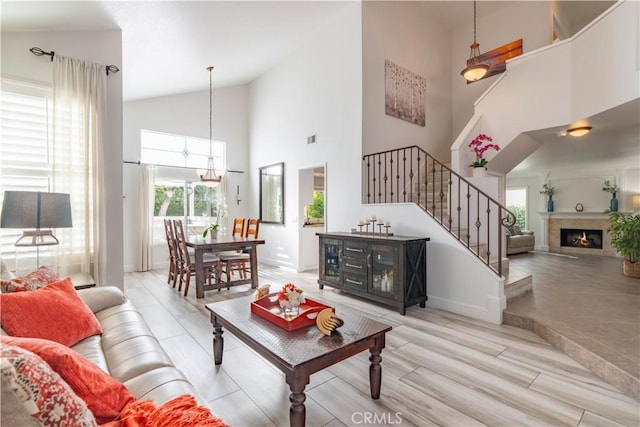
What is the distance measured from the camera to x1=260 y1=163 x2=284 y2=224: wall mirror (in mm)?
6656

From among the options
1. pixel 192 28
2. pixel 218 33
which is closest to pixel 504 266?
pixel 218 33

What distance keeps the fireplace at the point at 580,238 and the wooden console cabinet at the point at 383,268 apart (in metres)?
7.48

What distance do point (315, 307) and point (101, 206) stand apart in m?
3.09

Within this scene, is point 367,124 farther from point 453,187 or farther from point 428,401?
point 428,401

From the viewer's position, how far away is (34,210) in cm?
258

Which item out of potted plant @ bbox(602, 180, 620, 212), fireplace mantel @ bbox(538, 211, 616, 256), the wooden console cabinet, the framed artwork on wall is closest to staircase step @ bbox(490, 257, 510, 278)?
the wooden console cabinet

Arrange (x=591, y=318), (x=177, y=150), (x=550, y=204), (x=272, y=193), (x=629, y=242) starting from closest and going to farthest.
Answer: (x=591, y=318) → (x=629, y=242) → (x=177, y=150) → (x=272, y=193) → (x=550, y=204)

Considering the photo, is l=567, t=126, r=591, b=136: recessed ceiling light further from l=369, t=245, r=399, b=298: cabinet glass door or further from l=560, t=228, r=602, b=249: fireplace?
l=560, t=228, r=602, b=249: fireplace

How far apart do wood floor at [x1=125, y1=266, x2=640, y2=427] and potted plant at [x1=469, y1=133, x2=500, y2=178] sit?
2348mm

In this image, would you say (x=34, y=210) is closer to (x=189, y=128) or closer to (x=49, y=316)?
(x=49, y=316)

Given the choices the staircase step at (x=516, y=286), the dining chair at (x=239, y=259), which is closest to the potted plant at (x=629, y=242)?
the staircase step at (x=516, y=286)

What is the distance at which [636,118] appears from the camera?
3.94m

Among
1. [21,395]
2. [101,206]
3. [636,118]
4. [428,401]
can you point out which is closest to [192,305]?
[101,206]

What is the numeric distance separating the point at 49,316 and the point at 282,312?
141 cm
